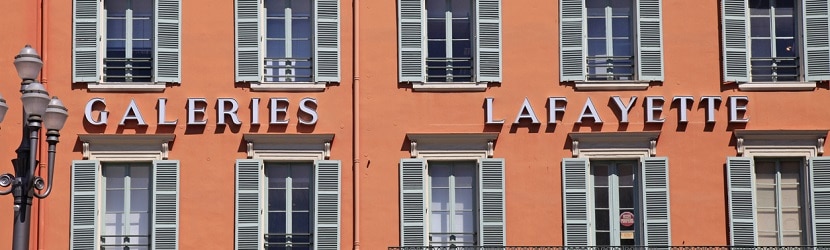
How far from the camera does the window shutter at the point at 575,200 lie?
24188 millimetres

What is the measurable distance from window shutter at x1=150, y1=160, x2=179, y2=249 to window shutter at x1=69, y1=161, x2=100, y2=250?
90 cm

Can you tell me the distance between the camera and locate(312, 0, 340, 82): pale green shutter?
24.5 metres

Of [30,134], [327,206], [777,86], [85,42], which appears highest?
[85,42]

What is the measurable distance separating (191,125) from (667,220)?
746cm

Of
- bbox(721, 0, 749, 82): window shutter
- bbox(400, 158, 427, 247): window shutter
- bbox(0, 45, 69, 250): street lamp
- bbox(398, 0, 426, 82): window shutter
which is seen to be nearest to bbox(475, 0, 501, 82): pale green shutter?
bbox(398, 0, 426, 82): window shutter

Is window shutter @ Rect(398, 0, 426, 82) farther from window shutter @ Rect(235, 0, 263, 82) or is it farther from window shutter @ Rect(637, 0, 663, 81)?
window shutter @ Rect(637, 0, 663, 81)

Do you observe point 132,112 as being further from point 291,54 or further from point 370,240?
point 370,240

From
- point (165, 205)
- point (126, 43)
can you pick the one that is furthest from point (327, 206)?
point (126, 43)

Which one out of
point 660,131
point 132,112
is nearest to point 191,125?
point 132,112

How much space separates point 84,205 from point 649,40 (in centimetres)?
910

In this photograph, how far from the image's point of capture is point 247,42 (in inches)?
970

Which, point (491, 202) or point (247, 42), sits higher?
point (247, 42)

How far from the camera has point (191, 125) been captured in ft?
80.0

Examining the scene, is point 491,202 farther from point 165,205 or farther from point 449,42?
point 165,205
